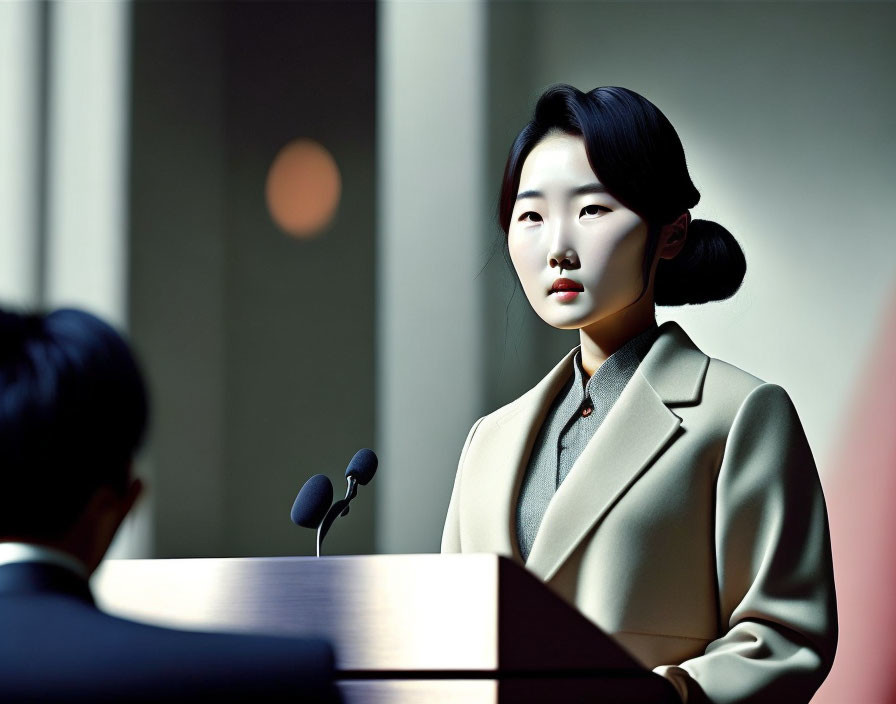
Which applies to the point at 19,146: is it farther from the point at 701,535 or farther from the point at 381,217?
the point at 701,535

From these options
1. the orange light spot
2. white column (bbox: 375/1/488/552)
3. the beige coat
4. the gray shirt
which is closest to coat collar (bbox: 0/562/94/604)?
the beige coat

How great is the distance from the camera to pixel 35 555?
751 mm

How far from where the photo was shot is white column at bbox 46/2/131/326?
3.16 metres

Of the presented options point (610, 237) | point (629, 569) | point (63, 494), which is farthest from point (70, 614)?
point (610, 237)

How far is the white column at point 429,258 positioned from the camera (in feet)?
9.42

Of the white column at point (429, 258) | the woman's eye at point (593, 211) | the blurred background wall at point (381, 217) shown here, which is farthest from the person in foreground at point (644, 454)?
the white column at point (429, 258)

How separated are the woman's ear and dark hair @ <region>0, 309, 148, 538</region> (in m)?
0.89

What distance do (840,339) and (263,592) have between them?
5.90 ft

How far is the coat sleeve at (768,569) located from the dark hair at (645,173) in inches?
8.7

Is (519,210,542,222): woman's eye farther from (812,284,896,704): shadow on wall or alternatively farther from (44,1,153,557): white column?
(44,1,153,557): white column

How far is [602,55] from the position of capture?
9.20 feet

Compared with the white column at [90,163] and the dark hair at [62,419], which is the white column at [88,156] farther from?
the dark hair at [62,419]

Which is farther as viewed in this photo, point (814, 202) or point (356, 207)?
point (356, 207)

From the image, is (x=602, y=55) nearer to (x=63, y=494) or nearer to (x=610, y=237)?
(x=610, y=237)
